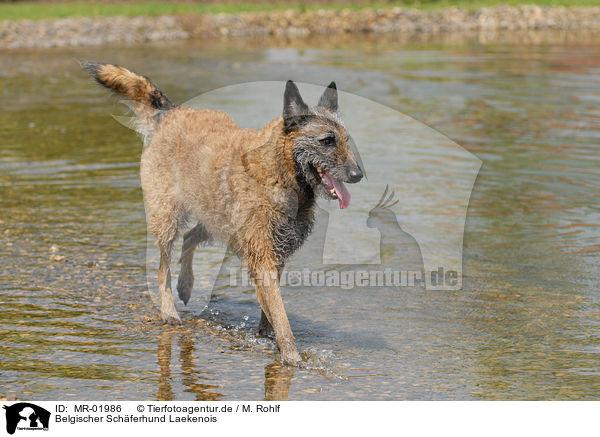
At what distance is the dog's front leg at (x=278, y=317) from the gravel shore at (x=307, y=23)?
30652mm

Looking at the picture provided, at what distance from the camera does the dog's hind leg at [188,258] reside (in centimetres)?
788

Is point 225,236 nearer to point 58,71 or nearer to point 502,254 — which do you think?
point 502,254

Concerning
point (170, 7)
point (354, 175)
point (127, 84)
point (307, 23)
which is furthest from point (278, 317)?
point (170, 7)

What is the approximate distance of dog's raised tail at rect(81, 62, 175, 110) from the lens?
301 inches

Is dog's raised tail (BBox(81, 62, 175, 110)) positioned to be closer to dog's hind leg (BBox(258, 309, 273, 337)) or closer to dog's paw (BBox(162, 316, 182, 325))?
dog's paw (BBox(162, 316, 182, 325))

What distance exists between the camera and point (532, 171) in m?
12.7

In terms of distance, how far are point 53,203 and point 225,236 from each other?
508 cm

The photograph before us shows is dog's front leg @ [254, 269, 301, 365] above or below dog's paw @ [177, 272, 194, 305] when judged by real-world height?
above

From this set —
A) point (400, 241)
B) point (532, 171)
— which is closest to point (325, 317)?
point (400, 241)

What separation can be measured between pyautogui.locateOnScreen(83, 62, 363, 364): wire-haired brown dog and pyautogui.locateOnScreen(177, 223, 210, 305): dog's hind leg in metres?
0.11

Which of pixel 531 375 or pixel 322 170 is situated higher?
pixel 322 170

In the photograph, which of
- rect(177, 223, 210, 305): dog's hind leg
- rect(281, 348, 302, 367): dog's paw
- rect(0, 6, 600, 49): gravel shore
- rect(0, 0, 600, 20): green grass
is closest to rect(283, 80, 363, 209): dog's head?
rect(281, 348, 302, 367): dog's paw

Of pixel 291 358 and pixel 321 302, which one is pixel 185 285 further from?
pixel 291 358

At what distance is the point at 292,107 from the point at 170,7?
1534 inches
